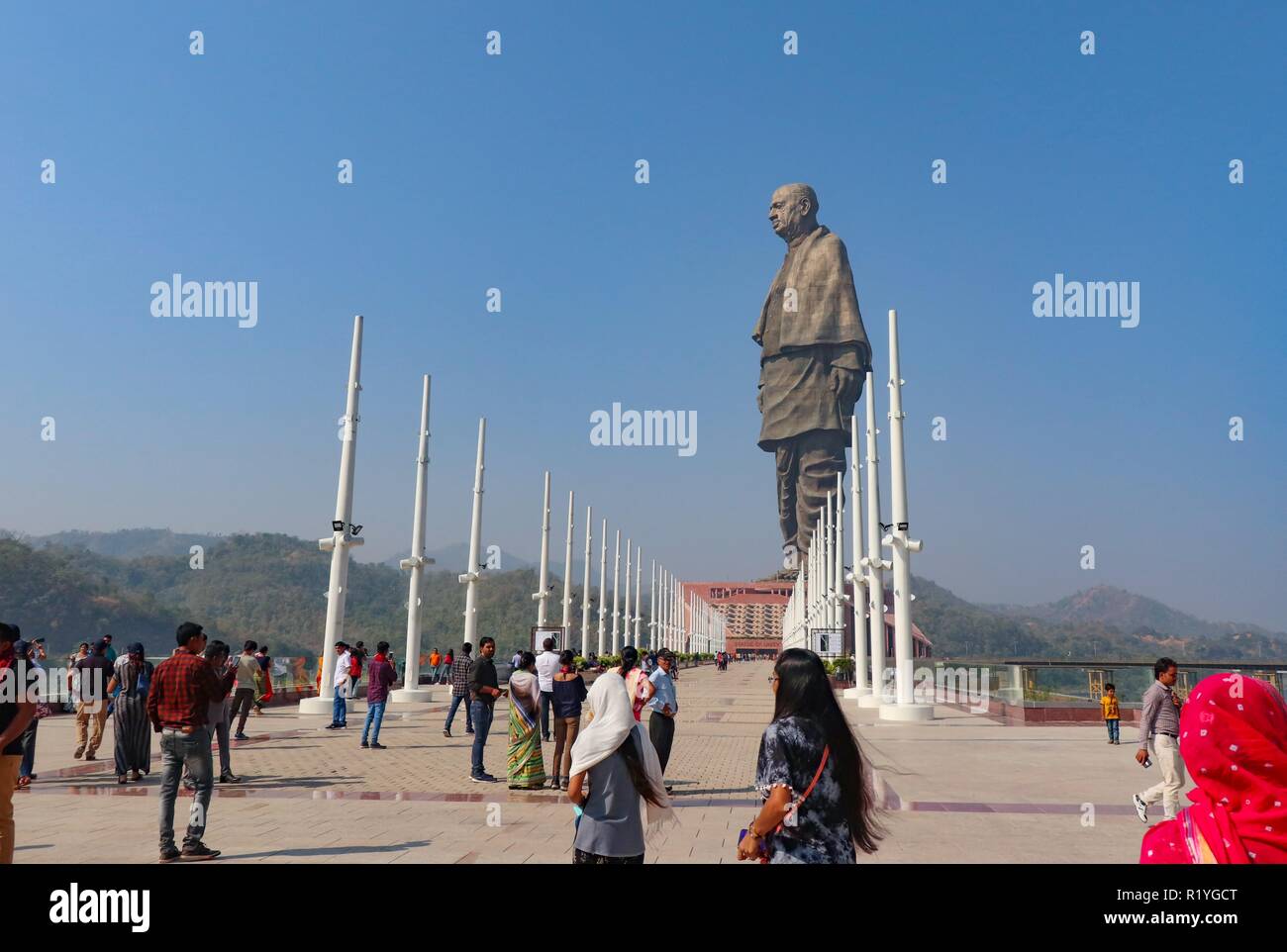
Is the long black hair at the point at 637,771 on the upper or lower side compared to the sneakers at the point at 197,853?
upper

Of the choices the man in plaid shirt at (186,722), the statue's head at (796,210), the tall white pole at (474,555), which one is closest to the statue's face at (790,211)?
→ the statue's head at (796,210)

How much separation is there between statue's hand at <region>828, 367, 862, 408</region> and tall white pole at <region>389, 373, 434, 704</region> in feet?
310

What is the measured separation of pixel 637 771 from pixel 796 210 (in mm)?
127575

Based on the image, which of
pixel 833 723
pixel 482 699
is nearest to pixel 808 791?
pixel 833 723

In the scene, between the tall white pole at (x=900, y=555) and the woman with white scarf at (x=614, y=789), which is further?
the tall white pole at (x=900, y=555)

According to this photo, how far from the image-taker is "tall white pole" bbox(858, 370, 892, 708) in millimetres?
26062

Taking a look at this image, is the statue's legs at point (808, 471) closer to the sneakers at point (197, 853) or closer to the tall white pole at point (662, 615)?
the tall white pole at point (662, 615)

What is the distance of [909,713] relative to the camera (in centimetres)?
2231

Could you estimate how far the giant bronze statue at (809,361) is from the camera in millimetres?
117688

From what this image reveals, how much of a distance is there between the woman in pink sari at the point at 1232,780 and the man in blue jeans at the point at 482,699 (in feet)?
32.0

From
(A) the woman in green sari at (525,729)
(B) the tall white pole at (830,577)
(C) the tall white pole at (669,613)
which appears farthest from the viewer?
(C) the tall white pole at (669,613)

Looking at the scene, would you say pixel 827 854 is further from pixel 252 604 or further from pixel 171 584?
pixel 171 584

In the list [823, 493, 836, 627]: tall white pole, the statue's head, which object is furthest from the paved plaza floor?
the statue's head
